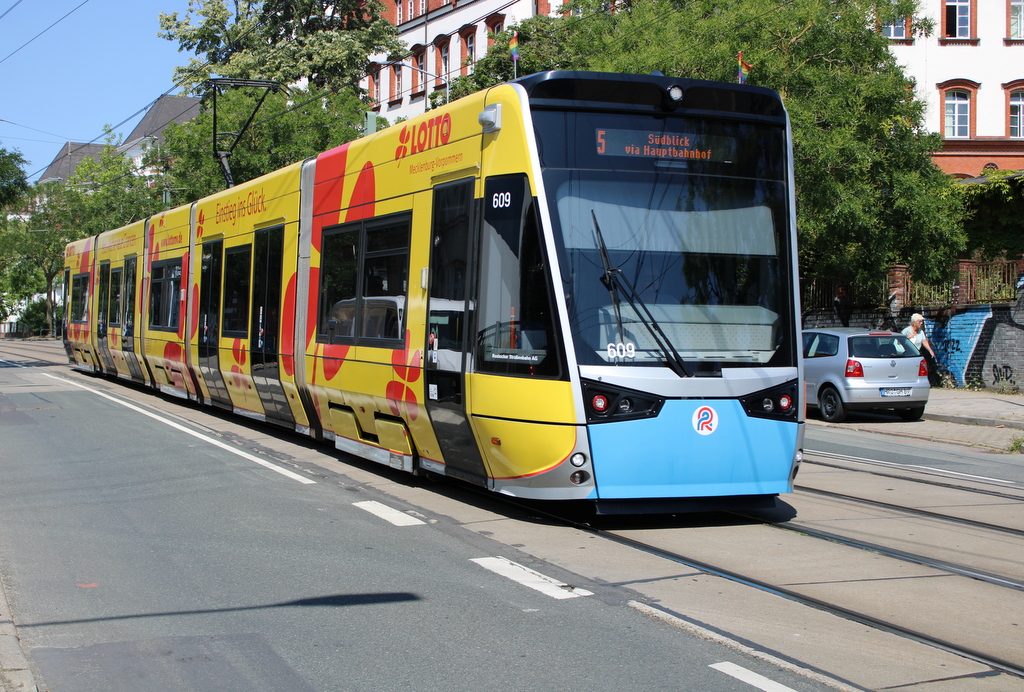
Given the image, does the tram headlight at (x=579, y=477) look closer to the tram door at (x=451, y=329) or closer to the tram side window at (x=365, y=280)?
the tram door at (x=451, y=329)

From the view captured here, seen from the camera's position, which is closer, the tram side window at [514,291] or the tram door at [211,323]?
the tram side window at [514,291]

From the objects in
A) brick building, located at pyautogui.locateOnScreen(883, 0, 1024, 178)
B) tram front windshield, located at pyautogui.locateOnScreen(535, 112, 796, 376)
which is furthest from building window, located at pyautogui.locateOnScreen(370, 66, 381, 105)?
tram front windshield, located at pyautogui.locateOnScreen(535, 112, 796, 376)

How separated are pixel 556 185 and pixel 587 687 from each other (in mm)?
3834

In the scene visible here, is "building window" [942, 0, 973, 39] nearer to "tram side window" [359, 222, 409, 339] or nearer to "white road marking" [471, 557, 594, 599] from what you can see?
"tram side window" [359, 222, 409, 339]

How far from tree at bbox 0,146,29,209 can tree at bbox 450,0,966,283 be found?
72.4ft

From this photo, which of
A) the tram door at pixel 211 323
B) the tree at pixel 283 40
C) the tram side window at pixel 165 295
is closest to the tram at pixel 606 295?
the tram door at pixel 211 323

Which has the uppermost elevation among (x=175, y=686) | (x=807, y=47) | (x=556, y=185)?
(x=807, y=47)

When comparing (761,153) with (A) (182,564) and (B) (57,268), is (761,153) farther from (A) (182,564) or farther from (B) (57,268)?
(B) (57,268)

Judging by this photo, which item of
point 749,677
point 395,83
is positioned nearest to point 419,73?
point 395,83

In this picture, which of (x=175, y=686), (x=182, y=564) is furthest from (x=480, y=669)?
(x=182, y=564)

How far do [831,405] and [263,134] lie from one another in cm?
2333

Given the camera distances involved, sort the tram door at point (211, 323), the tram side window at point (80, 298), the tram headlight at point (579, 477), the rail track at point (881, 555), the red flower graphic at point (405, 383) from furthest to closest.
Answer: the tram side window at point (80, 298), the tram door at point (211, 323), the red flower graphic at point (405, 383), the tram headlight at point (579, 477), the rail track at point (881, 555)

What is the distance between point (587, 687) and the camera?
4160 millimetres

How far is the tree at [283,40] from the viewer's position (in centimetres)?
4184
